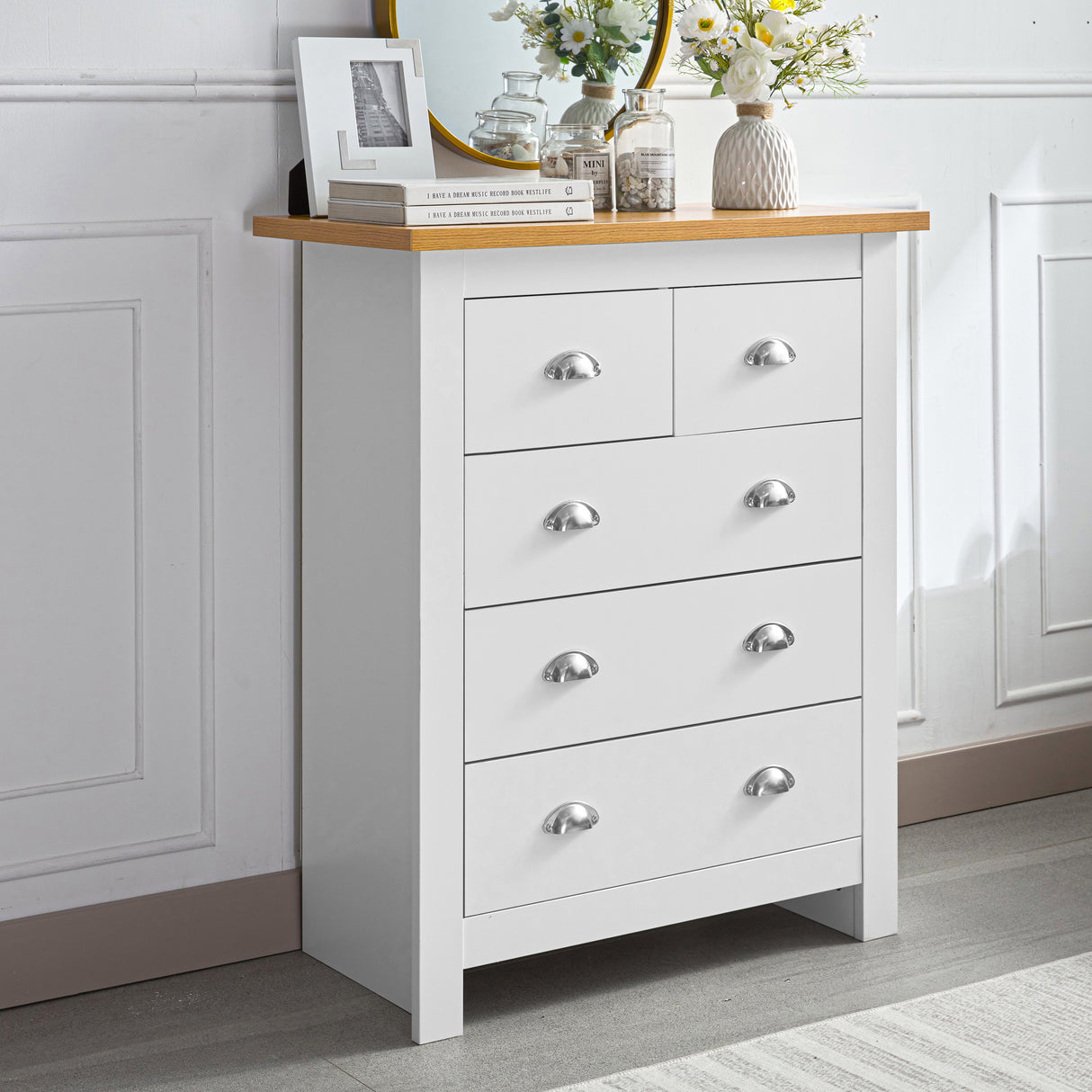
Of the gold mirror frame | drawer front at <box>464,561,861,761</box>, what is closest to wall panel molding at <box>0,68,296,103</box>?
the gold mirror frame

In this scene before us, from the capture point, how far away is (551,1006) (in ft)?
6.94

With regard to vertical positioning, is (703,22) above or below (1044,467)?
above

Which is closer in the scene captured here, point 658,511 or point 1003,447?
point 658,511

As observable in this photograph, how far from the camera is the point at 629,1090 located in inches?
73.7

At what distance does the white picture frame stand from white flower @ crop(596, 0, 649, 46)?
30 centimetres

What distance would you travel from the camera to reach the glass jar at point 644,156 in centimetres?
219

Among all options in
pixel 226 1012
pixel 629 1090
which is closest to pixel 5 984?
pixel 226 1012

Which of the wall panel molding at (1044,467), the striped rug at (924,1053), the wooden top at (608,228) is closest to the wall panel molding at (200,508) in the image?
the wooden top at (608,228)

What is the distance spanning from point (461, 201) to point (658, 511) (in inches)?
18.6

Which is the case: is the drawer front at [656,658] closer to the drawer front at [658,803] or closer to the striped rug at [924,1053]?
the drawer front at [658,803]

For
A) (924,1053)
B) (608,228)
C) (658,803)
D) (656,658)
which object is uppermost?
(608,228)

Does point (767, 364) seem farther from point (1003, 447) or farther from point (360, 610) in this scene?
point (1003, 447)

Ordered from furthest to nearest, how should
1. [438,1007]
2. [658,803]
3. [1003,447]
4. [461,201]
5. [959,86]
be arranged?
[1003,447], [959,86], [658,803], [438,1007], [461,201]

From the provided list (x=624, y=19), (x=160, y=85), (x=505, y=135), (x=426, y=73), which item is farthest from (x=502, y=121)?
(x=160, y=85)
